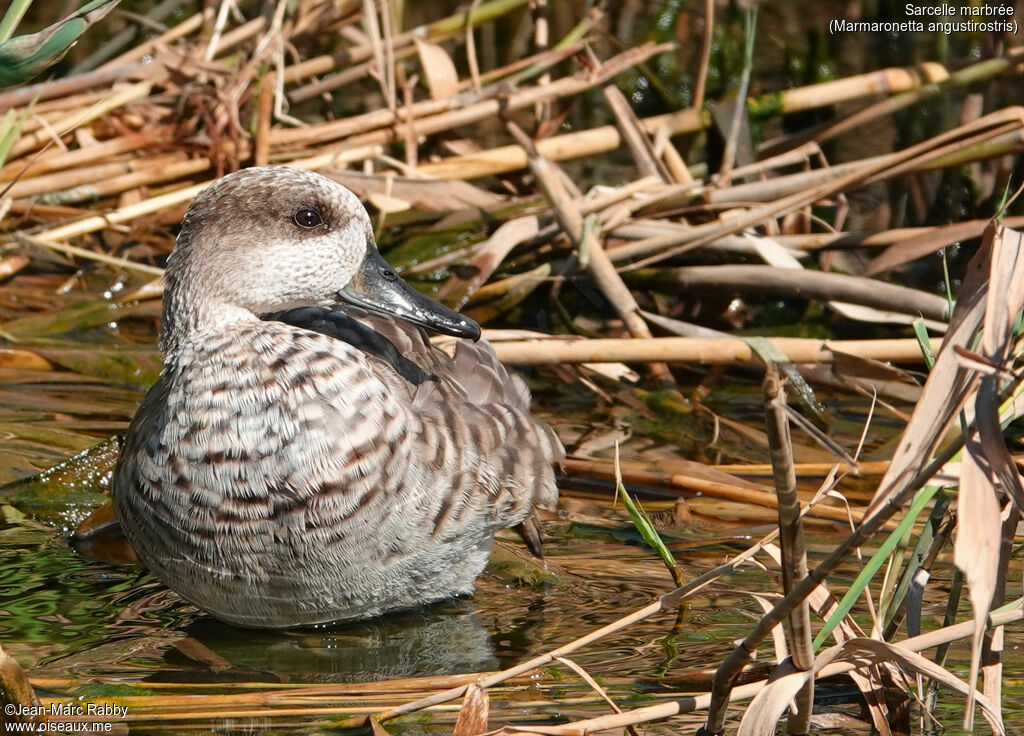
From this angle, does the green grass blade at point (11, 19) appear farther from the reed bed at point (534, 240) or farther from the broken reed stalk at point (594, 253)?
the broken reed stalk at point (594, 253)

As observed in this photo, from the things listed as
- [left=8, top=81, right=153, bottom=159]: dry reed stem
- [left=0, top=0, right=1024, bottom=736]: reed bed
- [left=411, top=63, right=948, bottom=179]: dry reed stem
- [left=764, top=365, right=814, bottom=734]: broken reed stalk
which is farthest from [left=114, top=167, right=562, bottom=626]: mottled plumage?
[left=8, top=81, right=153, bottom=159]: dry reed stem

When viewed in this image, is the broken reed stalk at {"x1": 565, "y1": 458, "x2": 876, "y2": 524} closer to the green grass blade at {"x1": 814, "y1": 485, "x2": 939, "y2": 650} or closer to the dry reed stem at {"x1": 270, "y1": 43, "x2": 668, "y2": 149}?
the green grass blade at {"x1": 814, "y1": 485, "x2": 939, "y2": 650}

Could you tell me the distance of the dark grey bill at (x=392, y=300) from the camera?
2.89 metres

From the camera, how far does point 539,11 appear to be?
512 cm

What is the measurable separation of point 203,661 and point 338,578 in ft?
1.14

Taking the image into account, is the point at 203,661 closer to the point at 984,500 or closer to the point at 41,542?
the point at 41,542

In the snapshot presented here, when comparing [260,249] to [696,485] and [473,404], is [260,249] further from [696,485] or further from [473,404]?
[696,485]

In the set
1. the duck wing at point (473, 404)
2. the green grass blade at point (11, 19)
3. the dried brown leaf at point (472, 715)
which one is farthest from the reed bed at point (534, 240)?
the duck wing at point (473, 404)

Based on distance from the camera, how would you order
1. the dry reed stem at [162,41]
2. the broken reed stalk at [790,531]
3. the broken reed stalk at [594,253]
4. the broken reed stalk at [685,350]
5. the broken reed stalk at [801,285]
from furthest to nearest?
the dry reed stem at [162,41], the broken reed stalk at [594,253], the broken reed stalk at [801,285], the broken reed stalk at [685,350], the broken reed stalk at [790,531]

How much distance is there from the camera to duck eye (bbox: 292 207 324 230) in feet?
9.22

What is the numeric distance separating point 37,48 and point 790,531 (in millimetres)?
1360

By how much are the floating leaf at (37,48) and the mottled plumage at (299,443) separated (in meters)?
0.75

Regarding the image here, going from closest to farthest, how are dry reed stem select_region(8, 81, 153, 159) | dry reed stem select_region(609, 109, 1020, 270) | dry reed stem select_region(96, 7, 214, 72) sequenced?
dry reed stem select_region(609, 109, 1020, 270) < dry reed stem select_region(8, 81, 153, 159) < dry reed stem select_region(96, 7, 214, 72)

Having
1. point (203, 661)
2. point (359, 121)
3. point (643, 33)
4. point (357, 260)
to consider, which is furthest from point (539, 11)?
point (203, 661)
